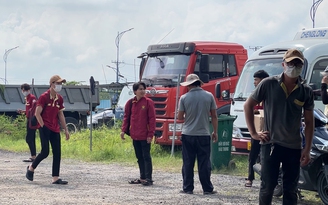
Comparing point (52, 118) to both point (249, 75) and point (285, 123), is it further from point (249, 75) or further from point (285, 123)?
point (285, 123)

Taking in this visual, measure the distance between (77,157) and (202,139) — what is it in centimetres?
820

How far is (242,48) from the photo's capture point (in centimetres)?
1756

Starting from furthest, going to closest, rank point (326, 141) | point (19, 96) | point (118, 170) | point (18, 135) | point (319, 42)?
point (19, 96) → point (18, 135) → point (118, 170) → point (319, 42) → point (326, 141)

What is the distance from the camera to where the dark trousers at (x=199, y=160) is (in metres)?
10.3

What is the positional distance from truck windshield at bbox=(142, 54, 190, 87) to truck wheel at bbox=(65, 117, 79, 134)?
10164 mm

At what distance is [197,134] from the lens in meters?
10.3

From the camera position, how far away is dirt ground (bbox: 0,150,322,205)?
9398 millimetres

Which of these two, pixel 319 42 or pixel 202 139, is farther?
pixel 319 42

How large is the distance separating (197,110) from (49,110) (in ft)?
9.32

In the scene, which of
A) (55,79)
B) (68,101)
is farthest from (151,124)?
(68,101)

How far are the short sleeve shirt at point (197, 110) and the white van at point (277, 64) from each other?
264cm

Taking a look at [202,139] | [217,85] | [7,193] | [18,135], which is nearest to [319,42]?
[217,85]

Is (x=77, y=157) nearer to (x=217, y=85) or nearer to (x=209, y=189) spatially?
(x=217, y=85)

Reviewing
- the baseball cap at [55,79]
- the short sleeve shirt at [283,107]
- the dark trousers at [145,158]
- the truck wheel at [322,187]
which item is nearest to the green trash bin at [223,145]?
the dark trousers at [145,158]
